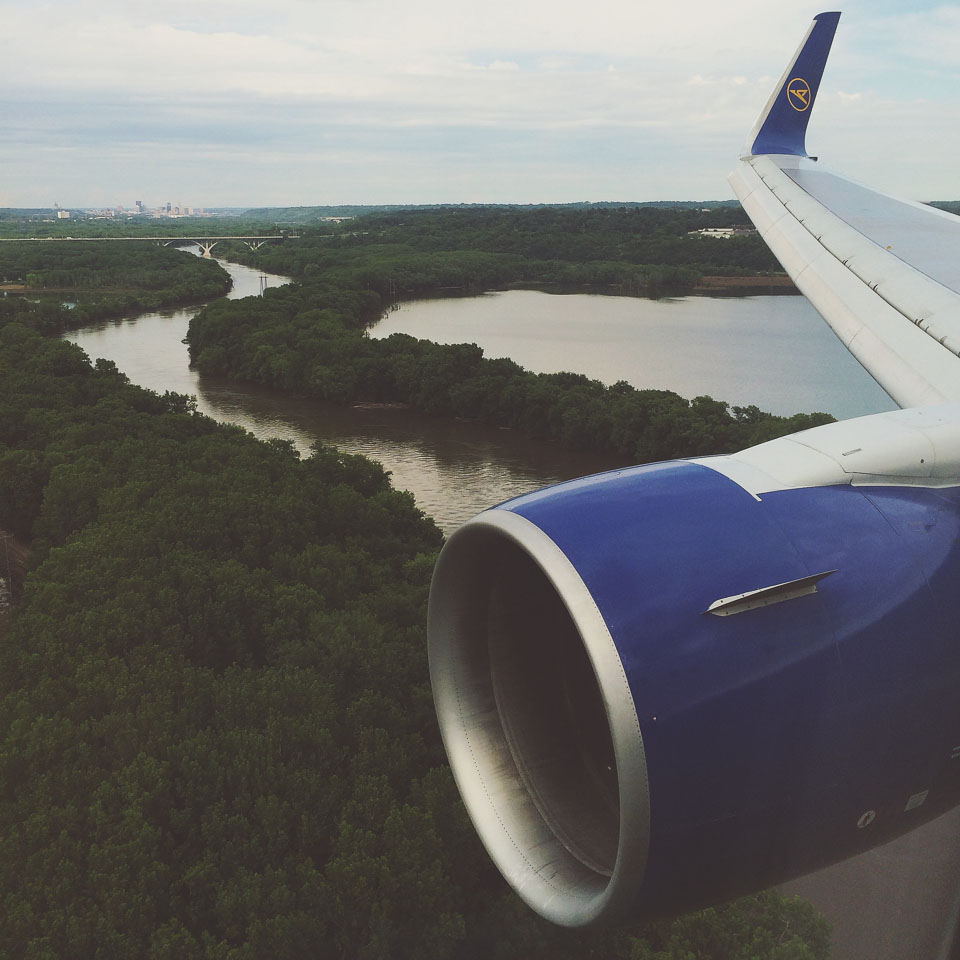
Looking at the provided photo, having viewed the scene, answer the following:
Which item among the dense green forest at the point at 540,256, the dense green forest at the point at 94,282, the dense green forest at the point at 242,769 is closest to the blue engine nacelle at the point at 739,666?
the dense green forest at the point at 242,769

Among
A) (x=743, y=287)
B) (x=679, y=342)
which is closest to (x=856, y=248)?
(x=679, y=342)

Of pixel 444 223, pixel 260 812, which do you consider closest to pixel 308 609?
pixel 260 812

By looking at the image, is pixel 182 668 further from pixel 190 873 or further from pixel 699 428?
pixel 699 428

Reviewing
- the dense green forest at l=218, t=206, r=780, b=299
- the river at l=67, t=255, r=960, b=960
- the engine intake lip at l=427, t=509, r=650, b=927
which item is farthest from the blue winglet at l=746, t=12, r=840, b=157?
the dense green forest at l=218, t=206, r=780, b=299

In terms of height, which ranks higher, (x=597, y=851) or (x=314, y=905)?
(x=597, y=851)

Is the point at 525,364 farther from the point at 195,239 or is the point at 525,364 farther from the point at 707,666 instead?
the point at 195,239

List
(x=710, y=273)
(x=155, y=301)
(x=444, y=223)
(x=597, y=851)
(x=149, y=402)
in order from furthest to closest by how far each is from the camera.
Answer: (x=444, y=223), (x=710, y=273), (x=155, y=301), (x=149, y=402), (x=597, y=851)
